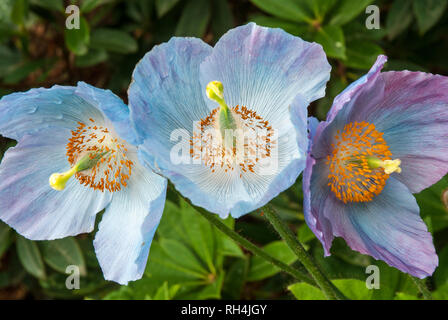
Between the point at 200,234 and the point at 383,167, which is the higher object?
the point at 383,167

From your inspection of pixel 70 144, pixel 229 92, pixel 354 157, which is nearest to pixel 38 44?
pixel 70 144

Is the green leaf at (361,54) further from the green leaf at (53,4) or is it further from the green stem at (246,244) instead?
the green leaf at (53,4)

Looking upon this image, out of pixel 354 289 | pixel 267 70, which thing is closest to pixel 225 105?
pixel 267 70

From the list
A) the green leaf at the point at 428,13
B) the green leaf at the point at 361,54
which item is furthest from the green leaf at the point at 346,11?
the green leaf at the point at 428,13

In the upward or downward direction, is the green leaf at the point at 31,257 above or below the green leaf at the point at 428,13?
below

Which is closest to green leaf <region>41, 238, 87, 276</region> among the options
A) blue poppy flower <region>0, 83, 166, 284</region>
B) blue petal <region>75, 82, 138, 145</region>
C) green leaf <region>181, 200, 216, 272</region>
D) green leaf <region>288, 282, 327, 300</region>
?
green leaf <region>181, 200, 216, 272</region>

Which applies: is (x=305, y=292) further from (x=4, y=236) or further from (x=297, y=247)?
(x=4, y=236)
